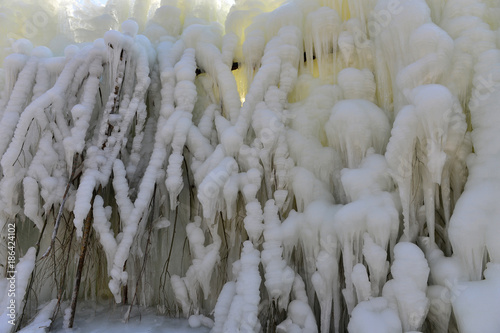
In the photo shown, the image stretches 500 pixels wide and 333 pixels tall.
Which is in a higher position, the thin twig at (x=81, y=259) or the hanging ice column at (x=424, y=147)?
the hanging ice column at (x=424, y=147)

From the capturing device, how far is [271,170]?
3127 millimetres

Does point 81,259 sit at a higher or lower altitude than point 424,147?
lower

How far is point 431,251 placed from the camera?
2.38m

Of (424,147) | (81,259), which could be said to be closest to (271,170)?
(424,147)

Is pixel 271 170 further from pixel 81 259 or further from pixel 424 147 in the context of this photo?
pixel 81 259

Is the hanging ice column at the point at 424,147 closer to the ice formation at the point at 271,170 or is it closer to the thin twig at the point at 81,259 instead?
the ice formation at the point at 271,170

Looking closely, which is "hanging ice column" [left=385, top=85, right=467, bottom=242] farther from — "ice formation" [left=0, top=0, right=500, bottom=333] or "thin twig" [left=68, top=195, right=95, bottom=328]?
"thin twig" [left=68, top=195, right=95, bottom=328]

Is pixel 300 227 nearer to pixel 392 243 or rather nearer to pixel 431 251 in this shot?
pixel 392 243

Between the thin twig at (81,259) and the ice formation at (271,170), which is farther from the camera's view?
the thin twig at (81,259)

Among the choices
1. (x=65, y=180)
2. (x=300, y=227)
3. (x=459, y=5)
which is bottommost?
(x=300, y=227)

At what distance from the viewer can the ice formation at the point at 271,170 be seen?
234cm

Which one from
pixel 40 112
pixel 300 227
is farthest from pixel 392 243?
pixel 40 112

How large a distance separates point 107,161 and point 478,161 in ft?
10.1

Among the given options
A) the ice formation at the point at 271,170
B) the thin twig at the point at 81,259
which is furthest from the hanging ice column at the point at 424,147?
the thin twig at the point at 81,259
